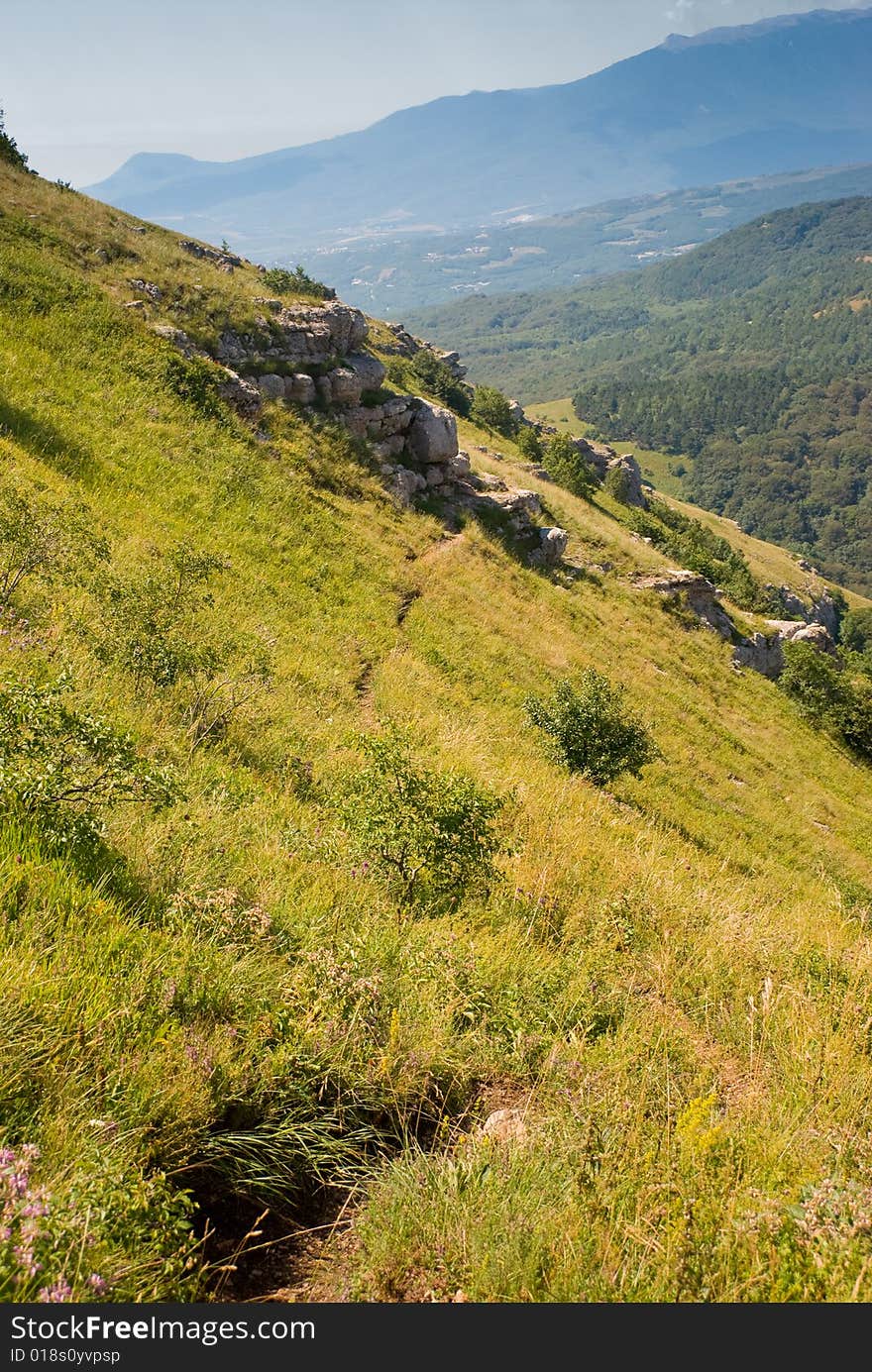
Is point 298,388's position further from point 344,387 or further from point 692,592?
point 692,592

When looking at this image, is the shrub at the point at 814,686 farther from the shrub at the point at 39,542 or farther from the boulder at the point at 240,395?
the shrub at the point at 39,542

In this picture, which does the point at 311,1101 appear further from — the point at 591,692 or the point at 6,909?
the point at 591,692

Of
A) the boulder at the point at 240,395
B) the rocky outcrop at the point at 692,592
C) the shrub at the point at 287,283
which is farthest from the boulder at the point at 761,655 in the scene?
the shrub at the point at 287,283

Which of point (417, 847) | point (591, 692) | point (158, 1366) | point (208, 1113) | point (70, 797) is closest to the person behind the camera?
point (158, 1366)

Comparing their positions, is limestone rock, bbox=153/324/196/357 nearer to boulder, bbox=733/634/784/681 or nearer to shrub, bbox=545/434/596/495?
boulder, bbox=733/634/784/681

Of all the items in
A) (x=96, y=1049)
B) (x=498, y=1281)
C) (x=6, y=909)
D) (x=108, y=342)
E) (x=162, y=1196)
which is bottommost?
(x=498, y=1281)

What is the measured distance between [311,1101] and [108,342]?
71.3ft

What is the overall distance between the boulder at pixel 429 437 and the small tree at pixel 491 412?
2895cm

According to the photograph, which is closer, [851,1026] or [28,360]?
[851,1026]

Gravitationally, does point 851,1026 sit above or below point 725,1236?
below

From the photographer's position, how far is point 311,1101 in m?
3.30

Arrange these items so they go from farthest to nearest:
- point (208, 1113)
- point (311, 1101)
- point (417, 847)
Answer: point (417, 847) < point (311, 1101) < point (208, 1113)

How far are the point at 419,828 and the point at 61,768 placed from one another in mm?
2933

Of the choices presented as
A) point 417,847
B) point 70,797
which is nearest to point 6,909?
point 70,797
